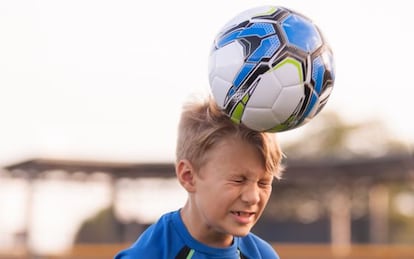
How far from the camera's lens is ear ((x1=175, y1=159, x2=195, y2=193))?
17.9 feet

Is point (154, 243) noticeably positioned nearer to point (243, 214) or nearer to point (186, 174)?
point (186, 174)

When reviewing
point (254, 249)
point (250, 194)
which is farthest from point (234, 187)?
point (254, 249)

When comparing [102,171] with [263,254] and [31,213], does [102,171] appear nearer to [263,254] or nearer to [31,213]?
[31,213]

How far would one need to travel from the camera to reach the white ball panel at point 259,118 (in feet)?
16.2

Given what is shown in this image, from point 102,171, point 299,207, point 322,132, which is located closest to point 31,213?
point 102,171

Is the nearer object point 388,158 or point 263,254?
point 263,254

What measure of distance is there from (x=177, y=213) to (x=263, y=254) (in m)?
0.63

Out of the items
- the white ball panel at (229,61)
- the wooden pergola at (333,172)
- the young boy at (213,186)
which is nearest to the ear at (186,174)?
the young boy at (213,186)

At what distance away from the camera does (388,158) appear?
29016 mm

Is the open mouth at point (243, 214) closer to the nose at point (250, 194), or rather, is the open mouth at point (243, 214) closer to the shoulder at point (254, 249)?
the nose at point (250, 194)

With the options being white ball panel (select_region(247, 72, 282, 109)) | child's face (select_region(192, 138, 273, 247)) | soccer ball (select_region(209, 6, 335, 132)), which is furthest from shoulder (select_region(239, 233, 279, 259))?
white ball panel (select_region(247, 72, 282, 109))

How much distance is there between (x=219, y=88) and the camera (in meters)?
5.01

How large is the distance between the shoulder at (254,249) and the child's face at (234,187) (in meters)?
0.42

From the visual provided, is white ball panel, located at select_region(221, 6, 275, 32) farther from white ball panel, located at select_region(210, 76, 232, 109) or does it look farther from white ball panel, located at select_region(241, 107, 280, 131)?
white ball panel, located at select_region(241, 107, 280, 131)
